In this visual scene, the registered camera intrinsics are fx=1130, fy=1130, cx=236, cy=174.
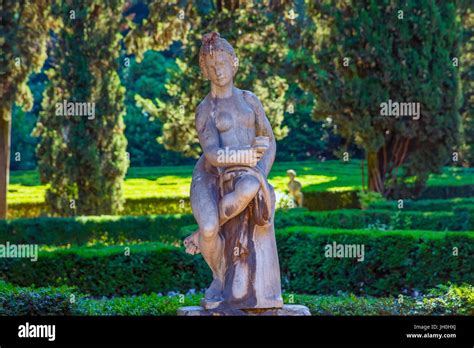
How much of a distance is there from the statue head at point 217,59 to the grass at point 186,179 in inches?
694

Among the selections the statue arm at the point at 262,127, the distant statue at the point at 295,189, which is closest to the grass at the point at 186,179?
the distant statue at the point at 295,189

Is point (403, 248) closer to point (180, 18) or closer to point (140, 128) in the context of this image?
point (180, 18)

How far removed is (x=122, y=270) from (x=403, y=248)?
367cm

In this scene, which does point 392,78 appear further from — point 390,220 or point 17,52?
point 17,52

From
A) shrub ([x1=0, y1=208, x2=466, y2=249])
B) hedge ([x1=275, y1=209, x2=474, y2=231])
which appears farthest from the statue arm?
hedge ([x1=275, y1=209, x2=474, y2=231])

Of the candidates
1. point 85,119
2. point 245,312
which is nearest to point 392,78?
point 85,119

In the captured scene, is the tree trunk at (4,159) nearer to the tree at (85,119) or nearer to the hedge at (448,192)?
the tree at (85,119)

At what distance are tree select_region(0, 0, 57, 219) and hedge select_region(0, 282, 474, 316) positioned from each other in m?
12.8

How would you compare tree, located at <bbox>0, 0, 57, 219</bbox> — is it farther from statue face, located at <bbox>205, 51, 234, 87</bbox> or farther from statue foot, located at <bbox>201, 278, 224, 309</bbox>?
statue foot, located at <bbox>201, 278, 224, 309</bbox>

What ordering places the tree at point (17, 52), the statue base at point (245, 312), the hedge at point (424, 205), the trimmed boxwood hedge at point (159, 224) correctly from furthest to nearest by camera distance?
1. the tree at point (17, 52)
2. the hedge at point (424, 205)
3. the trimmed boxwood hedge at point (159, 224)
4. the statue base at point (245, 312)

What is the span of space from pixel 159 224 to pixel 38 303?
9.30m

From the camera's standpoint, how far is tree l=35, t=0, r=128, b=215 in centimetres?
2392

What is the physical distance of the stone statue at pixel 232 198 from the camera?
9344 millimetres

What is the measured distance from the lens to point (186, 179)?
1363 inches
